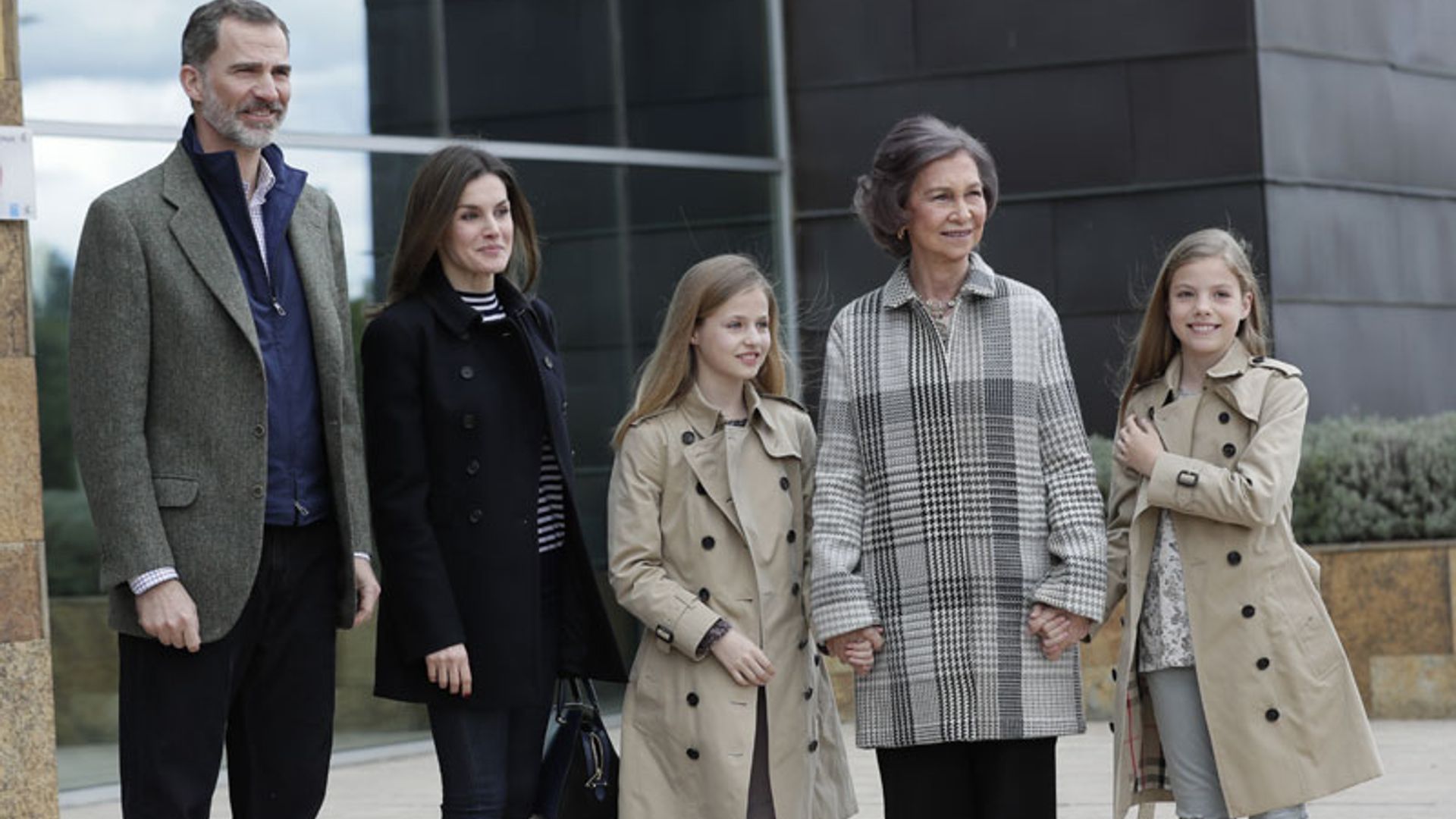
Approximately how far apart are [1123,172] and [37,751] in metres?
7.25

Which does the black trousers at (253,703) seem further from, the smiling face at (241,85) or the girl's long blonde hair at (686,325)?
the girl's long blonde hair at (686,325)

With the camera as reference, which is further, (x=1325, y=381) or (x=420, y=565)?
(x=1325, y=381)

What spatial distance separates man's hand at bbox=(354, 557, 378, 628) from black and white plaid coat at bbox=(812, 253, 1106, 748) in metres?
0.91

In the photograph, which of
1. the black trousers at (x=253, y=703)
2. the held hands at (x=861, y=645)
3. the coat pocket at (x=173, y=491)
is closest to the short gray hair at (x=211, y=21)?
the coat pocket at (x=173, y=491)

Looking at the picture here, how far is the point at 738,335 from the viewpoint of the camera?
5059 millimetres

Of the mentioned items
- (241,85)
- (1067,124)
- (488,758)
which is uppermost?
(1067,124)

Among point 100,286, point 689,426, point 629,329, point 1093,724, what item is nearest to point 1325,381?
point 1093,724

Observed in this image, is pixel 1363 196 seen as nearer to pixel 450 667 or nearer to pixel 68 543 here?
pixel 68 543

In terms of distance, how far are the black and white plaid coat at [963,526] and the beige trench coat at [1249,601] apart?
466 mm

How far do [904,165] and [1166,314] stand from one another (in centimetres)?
95

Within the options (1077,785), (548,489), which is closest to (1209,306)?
(548,489)

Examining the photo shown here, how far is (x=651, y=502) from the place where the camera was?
501cm

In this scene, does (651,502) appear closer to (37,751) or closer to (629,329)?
(37,751)

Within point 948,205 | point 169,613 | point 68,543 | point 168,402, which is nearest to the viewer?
point 169,613
